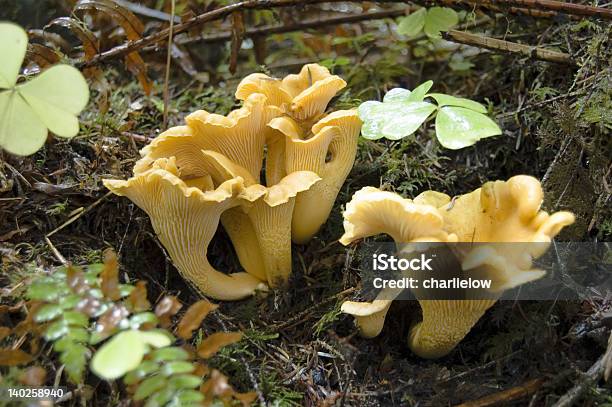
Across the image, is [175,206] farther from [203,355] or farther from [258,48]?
[258,48]

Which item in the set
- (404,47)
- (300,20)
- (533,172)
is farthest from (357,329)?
(300,20)

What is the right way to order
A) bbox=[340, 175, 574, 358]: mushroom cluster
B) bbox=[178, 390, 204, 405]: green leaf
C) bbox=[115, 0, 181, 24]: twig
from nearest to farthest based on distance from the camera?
bbox=[178, 390, 204, 405]: green leaf → bbox=[340, 175, 574, 358]: mushroom cluster → bbox=[115, 0, 181, 24]: twig

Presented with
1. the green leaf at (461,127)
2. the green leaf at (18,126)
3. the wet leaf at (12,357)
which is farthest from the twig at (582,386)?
the green leaf at (18,126)

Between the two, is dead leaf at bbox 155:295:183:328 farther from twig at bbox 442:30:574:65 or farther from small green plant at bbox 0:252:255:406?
twig at bbox 442:30:574:65

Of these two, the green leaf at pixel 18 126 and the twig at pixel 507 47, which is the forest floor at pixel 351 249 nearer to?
the twig at pixel 507 47

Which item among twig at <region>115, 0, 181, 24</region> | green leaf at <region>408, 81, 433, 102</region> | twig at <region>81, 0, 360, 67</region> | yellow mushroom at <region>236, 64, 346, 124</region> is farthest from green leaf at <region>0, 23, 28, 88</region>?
twig at <region>115, 0, 181, 24</region>
